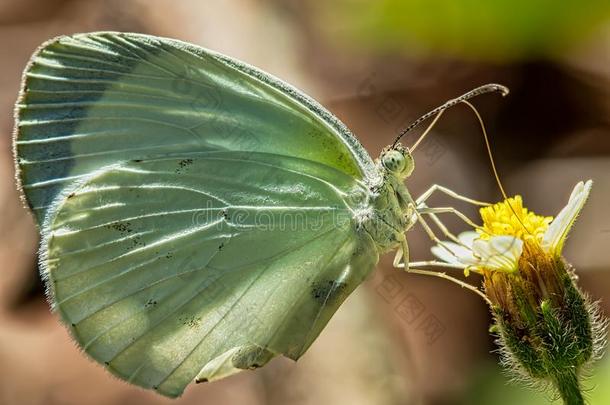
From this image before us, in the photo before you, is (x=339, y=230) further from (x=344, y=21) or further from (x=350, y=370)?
(x=344, y=21)

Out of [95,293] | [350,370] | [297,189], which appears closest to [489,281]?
[297,189]

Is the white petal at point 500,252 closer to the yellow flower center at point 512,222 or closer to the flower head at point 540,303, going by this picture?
the flower head at point 540,303

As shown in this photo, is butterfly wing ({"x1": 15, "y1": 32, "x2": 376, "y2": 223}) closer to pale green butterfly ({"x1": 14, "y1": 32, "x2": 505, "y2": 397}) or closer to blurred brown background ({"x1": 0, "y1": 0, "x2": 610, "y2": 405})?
pale green butterfly ({"x1": 14, "y1": 32, "x2": 505, "y2": 397})

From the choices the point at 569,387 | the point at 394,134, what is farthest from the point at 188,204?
the point at 394,134

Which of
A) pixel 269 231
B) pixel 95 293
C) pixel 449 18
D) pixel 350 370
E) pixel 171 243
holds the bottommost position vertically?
pixel 350 370

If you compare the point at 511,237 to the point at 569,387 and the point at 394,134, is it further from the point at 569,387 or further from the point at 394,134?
the point at 394,134

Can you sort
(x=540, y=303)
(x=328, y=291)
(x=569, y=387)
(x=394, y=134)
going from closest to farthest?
(x=569, y=387) < (x=540, y=303) < (x=328, y=291) < (x=394, y=134)
